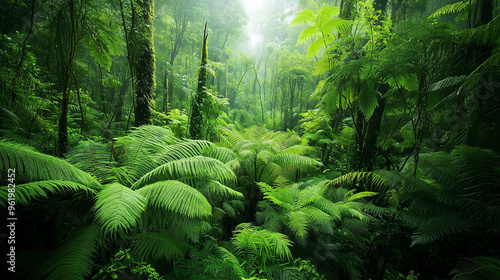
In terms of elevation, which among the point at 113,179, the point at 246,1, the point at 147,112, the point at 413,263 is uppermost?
the point at 246,1

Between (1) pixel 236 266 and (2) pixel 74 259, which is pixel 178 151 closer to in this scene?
(2) pixel 74 259

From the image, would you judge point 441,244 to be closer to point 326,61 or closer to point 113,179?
point 326,61

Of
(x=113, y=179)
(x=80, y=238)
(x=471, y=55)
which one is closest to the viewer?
(x=80, y=238)

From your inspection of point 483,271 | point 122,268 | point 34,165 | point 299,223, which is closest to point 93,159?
point 34,165

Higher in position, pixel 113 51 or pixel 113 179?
pixel 113 51

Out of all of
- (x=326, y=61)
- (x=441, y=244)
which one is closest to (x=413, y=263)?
(x=441, y=244)

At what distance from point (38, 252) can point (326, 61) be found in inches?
164

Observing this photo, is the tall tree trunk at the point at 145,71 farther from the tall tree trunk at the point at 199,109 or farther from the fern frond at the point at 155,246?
the fern frond at the point at 155,246

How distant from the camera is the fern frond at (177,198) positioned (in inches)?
63.0

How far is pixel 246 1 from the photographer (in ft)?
53.1

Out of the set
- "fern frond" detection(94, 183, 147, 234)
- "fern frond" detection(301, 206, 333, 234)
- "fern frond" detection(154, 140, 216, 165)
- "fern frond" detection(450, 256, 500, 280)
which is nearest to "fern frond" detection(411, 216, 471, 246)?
"fern frond" detection(450, 256, 500, 280)

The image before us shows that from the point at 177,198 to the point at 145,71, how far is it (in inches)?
108

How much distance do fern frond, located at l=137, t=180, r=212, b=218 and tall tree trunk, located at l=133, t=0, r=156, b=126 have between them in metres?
2.14

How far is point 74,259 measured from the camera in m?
1.25
